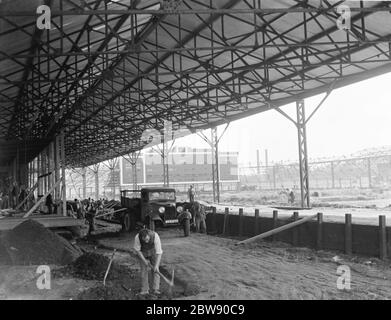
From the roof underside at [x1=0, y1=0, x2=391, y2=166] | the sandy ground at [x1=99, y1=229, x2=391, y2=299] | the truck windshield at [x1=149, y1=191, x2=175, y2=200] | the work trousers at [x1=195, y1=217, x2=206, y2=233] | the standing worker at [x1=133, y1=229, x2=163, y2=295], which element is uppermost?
the roof underside at [x1=0, y1=0, x2=391, y2=166]

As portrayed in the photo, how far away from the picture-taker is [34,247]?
11.6 metres

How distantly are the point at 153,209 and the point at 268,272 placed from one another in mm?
9358

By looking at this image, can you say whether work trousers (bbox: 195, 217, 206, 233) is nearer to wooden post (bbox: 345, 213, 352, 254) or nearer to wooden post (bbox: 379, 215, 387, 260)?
wooden post (bbox: 345, 213, 352, 254)

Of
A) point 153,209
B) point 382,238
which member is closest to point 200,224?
point 153,209

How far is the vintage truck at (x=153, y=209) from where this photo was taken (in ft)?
62.4

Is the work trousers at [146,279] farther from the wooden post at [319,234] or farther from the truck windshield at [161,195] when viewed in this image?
the truck windshield at [161,195]

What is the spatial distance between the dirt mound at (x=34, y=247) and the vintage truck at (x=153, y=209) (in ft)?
20.1

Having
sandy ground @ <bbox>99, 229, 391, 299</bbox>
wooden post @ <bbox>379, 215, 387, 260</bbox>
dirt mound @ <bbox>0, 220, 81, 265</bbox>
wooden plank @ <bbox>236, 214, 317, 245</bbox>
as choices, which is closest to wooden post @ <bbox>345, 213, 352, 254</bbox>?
sandy ground @ <bbox>99, 229, 391, 299</bbox>

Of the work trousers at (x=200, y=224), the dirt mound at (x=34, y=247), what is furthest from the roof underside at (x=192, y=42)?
the work trousers at (x=200, y=224)

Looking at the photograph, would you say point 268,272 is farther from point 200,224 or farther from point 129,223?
point 129,223

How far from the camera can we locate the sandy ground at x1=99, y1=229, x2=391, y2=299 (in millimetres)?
8578

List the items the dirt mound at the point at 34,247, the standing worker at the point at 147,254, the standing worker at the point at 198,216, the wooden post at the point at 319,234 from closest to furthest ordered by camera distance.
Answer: the standing worker at the point at 147,254, the dirt mound at the point at 34,247, the wooden post at the point at 319,234, the standing worker at the point at 198,216

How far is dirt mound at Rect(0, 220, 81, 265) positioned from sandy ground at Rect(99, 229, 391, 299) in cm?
242
